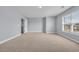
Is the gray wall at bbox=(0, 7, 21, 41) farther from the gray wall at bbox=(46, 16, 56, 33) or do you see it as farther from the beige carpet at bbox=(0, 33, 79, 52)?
the gray wall at bbox=(46, 16, 56, 33)

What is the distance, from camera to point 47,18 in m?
12.4

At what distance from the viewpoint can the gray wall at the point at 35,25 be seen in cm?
1429

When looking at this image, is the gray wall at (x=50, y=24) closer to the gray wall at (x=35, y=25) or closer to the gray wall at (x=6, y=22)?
the gray wall at (x=35, y=25)

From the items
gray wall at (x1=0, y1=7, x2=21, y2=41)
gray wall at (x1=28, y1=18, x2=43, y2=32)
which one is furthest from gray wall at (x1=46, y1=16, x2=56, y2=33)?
gray wall at (x1=0, y1=7, x2=21, y2=41)

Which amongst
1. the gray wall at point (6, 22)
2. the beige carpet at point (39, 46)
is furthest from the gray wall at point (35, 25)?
the beige carpet at point (39, 46)

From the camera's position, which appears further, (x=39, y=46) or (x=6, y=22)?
(x=6, y=22)

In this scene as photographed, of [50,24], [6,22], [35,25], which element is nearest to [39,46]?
[6,22]

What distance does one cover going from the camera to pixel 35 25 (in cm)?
1438

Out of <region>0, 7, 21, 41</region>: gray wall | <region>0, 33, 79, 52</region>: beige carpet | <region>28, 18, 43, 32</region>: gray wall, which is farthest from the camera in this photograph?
<region>28, 18, 43, 32</region>: gray wall

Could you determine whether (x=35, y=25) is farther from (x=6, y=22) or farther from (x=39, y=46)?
(x=39, y=46)

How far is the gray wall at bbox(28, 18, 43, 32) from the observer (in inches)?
563
